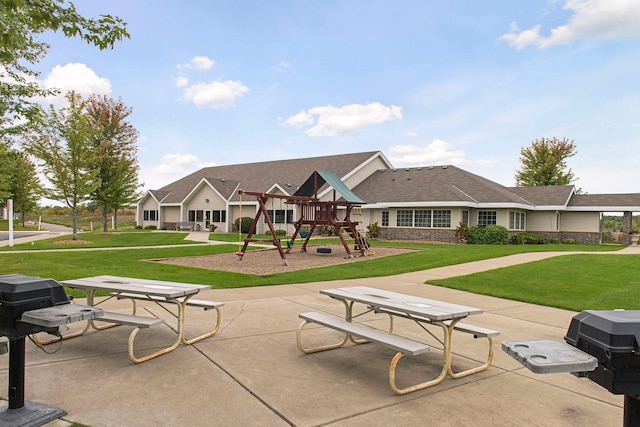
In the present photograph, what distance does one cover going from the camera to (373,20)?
17.0 metres

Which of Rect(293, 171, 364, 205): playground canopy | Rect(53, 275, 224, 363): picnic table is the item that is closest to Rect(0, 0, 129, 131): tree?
Rect(53, 275, 224, 363): picnic table

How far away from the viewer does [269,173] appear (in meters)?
41.7

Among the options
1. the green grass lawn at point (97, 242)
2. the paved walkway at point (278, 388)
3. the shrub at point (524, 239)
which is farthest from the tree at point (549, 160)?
the paved walkway at point (278, 388)

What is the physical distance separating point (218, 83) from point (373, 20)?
21830mm

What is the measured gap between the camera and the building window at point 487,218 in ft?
90.7

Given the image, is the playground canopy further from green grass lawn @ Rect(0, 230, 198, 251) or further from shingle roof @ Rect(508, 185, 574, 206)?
shingle roof @ Rect(508, 185, 574, 206)

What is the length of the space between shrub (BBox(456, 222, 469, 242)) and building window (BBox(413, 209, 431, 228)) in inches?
94.9

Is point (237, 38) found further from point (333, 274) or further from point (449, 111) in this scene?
point (449, 111)

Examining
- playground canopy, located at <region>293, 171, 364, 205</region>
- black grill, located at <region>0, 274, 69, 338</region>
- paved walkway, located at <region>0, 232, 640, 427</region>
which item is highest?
playground canopy, located at <region>293, 171, 364, 205</region>

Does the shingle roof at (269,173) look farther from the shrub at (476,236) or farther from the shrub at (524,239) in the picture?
the shrub at (524,239)

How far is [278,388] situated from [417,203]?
2561 centimetres

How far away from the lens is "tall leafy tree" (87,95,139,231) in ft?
113

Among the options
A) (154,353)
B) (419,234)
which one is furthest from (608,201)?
(154,353)

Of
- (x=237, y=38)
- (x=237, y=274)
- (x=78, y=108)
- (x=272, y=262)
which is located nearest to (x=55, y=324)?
(x=237, y=274)
